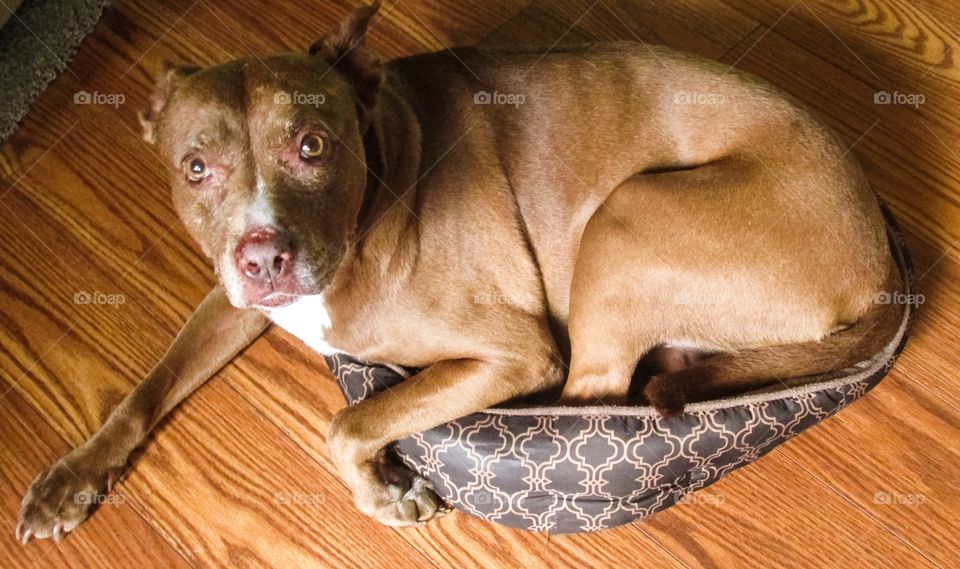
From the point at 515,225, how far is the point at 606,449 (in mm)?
671

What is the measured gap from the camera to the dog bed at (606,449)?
235cm

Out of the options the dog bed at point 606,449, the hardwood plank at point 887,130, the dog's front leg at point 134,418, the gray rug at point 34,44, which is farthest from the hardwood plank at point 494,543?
the gray rug at point 34,44

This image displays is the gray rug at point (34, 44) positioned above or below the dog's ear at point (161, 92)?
below

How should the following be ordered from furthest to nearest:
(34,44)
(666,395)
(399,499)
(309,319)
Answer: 1. (34,44)
2. (399,499)
3. (309,319)
4. (666,395)

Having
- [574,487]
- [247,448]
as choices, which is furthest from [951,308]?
[247,448]

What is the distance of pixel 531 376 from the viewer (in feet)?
8.18

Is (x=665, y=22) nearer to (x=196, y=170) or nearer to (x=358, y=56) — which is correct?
(x=358, y=56)

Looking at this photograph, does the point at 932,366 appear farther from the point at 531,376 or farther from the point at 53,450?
the point at 53,450

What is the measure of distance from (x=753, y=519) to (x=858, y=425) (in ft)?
1.55

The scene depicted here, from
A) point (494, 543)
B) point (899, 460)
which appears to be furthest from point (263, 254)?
point (899, 460)

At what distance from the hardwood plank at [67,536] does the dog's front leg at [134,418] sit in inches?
2.1

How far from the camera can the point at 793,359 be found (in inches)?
93.3

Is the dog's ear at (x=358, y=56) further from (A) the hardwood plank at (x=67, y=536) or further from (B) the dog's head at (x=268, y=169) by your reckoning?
(A) the hardwood plank at (x=67, y=536)

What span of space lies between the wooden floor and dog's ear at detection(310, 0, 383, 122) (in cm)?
100
